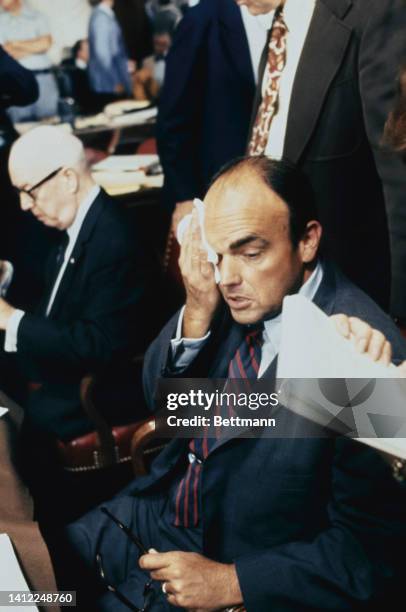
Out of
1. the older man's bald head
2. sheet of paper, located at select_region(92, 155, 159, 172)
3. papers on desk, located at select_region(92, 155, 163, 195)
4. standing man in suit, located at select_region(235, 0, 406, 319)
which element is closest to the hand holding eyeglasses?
standing man in suit, located at select_region(235, 0, 406, 319)

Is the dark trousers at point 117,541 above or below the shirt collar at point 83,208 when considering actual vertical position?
below

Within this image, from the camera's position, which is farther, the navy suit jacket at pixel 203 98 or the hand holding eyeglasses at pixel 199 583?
the navy suit jacket at pixel 203 98

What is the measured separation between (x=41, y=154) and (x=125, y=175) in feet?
4.41

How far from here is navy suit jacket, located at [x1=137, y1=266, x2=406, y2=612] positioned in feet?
3.89

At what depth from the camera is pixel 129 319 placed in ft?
7.04

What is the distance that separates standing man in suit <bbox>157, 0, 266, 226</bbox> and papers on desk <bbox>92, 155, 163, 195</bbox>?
1.43ft

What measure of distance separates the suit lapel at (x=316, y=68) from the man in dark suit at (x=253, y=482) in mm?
623

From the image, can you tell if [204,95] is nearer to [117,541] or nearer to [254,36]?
[254,36]

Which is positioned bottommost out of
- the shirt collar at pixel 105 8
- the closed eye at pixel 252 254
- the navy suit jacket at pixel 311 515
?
the navy suit jacket at pixel 311 515

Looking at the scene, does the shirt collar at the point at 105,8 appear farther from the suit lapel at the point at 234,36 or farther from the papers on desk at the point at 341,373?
the papers on desk at the point at 341,373

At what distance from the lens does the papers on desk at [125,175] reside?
334 cm

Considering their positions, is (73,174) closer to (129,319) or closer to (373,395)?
(129,319)

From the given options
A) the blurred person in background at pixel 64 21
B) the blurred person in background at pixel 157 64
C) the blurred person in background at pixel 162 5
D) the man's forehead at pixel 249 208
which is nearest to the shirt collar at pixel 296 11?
the man's forehead at pixel 249 208

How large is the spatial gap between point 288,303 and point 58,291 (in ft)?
4.48
